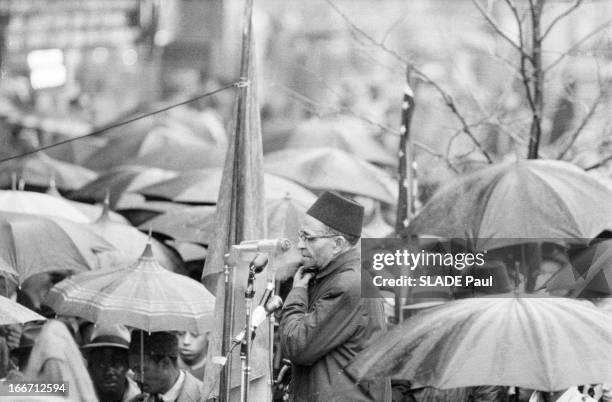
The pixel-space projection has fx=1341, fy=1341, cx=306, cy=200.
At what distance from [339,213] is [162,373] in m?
1.58

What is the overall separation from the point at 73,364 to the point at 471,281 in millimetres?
2661

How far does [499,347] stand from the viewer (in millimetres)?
6270

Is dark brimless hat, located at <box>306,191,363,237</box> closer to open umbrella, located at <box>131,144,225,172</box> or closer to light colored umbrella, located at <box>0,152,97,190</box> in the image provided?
open umbrella, located at <box>131,144,225,172</box>

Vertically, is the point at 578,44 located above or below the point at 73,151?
above

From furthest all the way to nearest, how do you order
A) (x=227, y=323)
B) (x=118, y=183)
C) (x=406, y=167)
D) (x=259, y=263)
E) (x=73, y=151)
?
1. (x=73, y=151)
2. (x=118, y=183)
3. (x=406, y=167)
4. (x=227, y=323)
5. (x=259, y=263)

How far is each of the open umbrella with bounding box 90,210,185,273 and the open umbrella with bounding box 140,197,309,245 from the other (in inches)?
5.8

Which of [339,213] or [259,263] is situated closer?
[259,263]

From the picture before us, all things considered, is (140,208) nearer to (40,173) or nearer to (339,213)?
(40,173)

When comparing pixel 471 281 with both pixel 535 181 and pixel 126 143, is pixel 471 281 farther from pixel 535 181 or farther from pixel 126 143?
pixel 126 143

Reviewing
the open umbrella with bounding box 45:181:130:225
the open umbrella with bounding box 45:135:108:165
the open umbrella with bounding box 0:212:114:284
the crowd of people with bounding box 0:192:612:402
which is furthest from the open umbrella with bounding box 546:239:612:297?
the open umbrella with bounding box 45:135:108:165

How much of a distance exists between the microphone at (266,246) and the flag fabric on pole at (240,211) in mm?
439

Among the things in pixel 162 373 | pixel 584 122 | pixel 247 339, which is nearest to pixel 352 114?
pixel 584 122

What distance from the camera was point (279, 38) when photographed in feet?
103

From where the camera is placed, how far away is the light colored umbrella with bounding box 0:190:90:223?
11.2 meters
